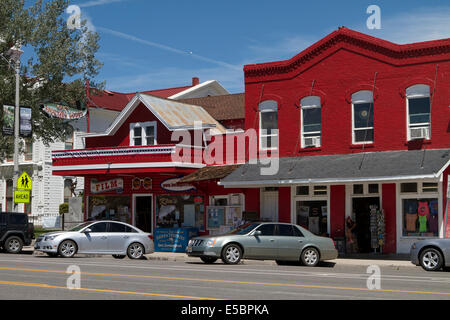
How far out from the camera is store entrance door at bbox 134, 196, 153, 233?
109ft

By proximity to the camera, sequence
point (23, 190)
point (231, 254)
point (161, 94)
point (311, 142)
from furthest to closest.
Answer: point (161, 94) < point (23, 190) < point (311, 142) < point (231, 254)

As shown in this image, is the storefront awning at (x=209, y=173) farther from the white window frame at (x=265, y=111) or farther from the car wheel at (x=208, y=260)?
the car wheel at (x=208, y=260)

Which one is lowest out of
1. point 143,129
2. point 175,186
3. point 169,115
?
point 175,186

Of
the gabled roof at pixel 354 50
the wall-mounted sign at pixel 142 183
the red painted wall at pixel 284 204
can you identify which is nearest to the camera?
the gabled roof at pixel 354 50

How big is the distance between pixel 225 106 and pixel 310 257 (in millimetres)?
20340

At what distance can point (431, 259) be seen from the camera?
20.6 metres

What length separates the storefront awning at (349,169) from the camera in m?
24.4

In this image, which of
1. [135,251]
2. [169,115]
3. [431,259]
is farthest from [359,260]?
[169,115]

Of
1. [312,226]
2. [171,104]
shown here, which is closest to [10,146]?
[171,104]

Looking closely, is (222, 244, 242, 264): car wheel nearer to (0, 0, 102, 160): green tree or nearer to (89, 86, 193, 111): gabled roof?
(0, 0, 102, 160): green tree

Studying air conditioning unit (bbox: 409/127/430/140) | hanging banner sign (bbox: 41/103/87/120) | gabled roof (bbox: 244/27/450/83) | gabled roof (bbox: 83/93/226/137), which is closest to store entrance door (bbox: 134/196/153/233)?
gabled roof (bbox: 83/93/226/137)

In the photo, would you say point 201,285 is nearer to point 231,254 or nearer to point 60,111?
point 231,254

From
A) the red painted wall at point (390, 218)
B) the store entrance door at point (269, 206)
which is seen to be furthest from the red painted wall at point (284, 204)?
the red painted wall at point (390, 218)

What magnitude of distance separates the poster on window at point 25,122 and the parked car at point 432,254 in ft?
65.0
